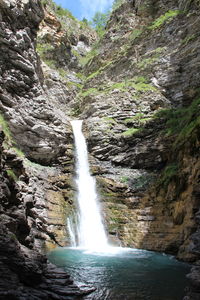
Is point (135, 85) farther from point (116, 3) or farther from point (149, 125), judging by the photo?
point (116, 3)

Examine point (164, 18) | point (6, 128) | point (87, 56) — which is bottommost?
point (6, 128)

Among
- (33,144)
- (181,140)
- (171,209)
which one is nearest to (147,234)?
(171,209)

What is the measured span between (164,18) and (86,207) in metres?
24.8

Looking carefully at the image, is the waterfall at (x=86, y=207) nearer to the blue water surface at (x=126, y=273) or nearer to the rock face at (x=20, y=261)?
the blue water surface at (x=126, y=273)

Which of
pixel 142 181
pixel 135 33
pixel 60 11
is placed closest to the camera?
pixel 142 181

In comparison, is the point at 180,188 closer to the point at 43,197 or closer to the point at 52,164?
the point at 43,197

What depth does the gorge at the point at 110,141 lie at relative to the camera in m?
8.91

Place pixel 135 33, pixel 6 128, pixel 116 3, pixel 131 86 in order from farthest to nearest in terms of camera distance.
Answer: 1. pixel 116 3
2. pixel 135 33
3. pixel 131 86
4. pixel 6 128

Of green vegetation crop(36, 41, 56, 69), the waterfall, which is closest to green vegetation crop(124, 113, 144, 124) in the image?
the waterfall

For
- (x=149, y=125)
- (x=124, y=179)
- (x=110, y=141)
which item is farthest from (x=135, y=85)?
(x=124, y=179)

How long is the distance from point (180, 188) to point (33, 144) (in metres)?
11.8

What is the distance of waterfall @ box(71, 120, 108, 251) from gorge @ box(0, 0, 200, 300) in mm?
564

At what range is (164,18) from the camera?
97.6 ft

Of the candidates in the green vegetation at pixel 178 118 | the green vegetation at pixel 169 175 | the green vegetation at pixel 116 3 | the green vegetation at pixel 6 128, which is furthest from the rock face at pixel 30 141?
the green vegetation at pixel 116 3
